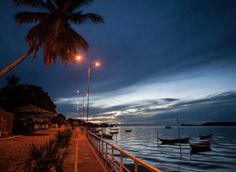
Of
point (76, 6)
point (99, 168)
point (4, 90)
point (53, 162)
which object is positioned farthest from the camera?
point (4, 90)

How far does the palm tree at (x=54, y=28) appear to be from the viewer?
51.6 feet

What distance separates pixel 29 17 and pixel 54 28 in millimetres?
2600

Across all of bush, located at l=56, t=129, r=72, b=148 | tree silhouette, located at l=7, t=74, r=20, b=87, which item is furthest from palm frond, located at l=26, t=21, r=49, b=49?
tree silhouette, located at l=7, t=74, r=20, b=87

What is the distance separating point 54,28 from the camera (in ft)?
49.8

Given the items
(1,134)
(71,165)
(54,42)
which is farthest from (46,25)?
(1,134)

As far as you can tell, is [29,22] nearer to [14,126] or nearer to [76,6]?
[76,6]

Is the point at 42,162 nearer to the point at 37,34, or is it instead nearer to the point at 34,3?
the point at 37,34

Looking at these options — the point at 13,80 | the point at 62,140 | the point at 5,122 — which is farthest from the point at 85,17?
the point at 13,80

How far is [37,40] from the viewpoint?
53.7ft

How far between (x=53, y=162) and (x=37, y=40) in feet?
39.4

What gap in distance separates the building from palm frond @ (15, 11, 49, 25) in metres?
17.4

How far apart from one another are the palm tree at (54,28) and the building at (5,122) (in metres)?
16.3

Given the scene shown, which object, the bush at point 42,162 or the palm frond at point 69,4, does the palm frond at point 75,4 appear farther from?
the bush at point 42,162

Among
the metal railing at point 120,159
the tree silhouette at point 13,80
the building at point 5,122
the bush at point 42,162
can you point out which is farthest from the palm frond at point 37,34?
the tree silhouette at point 13,80
